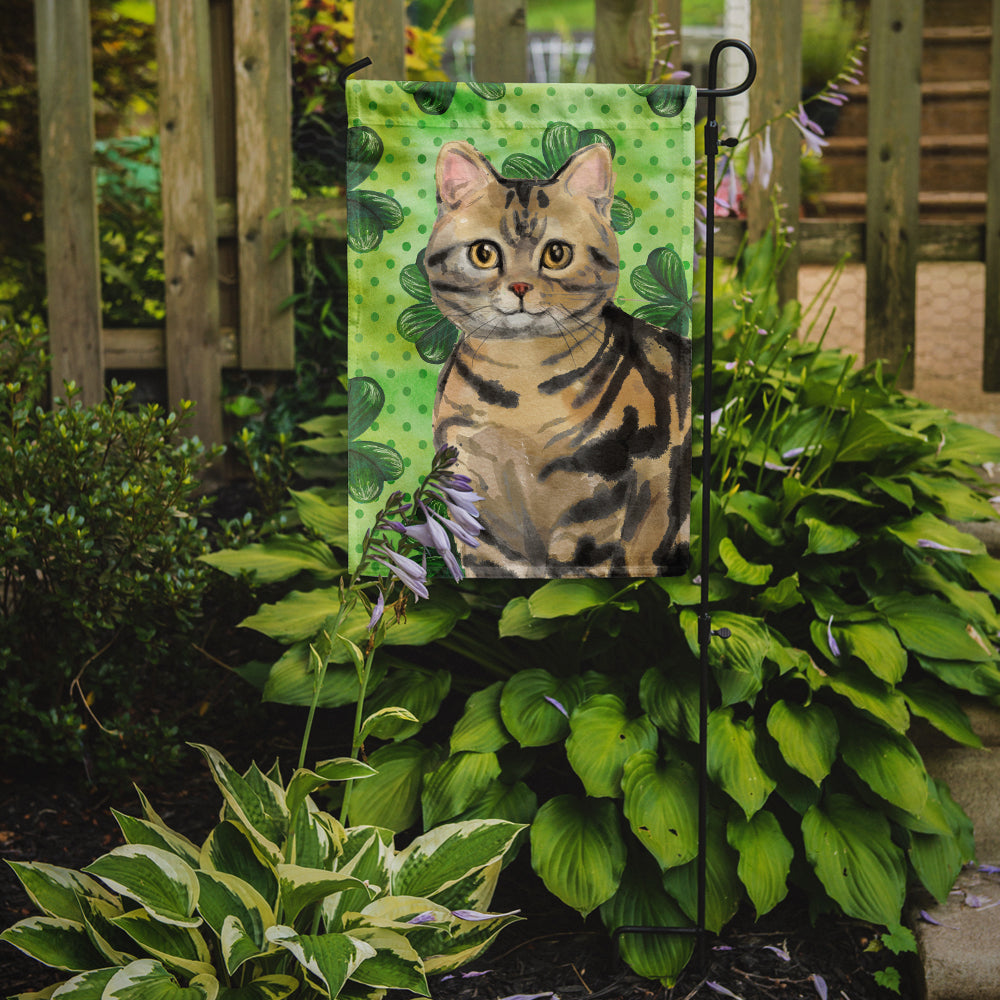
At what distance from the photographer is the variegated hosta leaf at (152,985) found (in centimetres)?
136

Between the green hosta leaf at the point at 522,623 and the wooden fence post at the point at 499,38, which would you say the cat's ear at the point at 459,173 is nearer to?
the green hosta leaf at the point at 522,623

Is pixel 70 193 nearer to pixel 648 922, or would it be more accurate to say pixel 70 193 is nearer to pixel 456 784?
pixel 456 784

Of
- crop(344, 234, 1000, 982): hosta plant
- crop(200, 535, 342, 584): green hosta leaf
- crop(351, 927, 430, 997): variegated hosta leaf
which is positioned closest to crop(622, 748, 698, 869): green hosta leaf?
crop(344, 234, 1000, 982): hosta plant

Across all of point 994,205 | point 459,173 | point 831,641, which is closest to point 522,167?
point 459,173

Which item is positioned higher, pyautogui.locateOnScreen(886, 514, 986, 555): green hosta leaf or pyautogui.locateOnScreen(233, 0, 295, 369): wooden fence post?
pyautogui.locateOnScreen(233, 0, 295, 369): wooden fence post

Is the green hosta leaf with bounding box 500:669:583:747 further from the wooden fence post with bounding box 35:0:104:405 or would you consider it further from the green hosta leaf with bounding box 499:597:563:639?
the wooden fence post with bounding box 35:0:104:405

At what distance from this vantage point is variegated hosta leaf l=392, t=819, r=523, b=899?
1.66m

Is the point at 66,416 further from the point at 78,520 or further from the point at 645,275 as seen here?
the point at 645,275

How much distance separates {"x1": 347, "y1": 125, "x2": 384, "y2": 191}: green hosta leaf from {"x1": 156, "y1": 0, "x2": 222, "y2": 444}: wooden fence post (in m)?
1.70

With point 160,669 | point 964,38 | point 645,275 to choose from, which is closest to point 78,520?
point 160,669

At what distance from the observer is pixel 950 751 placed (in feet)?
7.29

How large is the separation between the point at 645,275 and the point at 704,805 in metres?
0.93

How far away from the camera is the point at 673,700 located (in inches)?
77.1

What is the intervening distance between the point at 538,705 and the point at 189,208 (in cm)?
211
